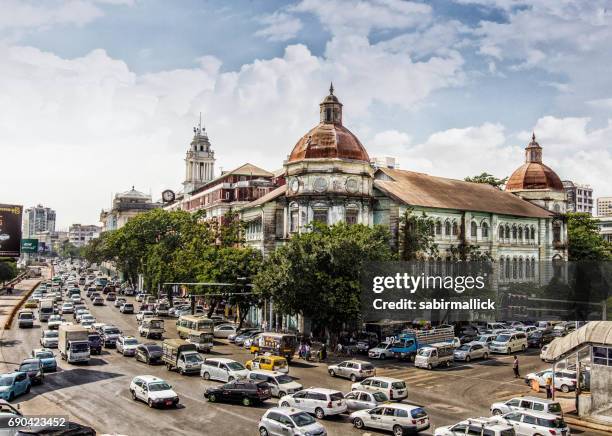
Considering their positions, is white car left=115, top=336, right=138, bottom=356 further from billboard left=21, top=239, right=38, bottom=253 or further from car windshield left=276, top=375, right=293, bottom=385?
billboard left=21, top=239, right=38, bottom=253

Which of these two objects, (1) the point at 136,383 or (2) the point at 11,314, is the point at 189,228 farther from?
(1) the point at 136,383

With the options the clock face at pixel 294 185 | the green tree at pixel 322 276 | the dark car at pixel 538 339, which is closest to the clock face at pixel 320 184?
the clock face at pixel 294 185

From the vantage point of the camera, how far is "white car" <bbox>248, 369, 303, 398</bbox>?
35.3 metres

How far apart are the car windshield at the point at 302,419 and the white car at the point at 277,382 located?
27.8 feet

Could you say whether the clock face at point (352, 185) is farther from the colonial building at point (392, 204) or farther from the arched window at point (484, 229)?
the arched window at point (484, 229)

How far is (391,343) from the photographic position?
50.8m

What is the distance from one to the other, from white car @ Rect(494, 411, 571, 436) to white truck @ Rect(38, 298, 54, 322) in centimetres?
5860

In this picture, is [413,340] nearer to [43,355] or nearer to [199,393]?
[199,393]

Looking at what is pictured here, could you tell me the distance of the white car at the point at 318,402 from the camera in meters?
30.8

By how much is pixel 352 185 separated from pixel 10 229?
31.9m

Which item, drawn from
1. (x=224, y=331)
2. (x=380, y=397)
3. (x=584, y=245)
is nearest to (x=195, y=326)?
(x=224, y=331)

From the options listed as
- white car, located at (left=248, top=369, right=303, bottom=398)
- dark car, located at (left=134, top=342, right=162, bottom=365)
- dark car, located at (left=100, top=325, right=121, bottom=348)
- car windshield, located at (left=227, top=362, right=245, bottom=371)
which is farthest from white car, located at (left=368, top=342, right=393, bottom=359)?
dark car, located at (left=100, top=325, right=121, bottom=348)

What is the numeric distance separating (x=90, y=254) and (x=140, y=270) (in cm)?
7039

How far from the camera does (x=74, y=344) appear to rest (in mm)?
44656
